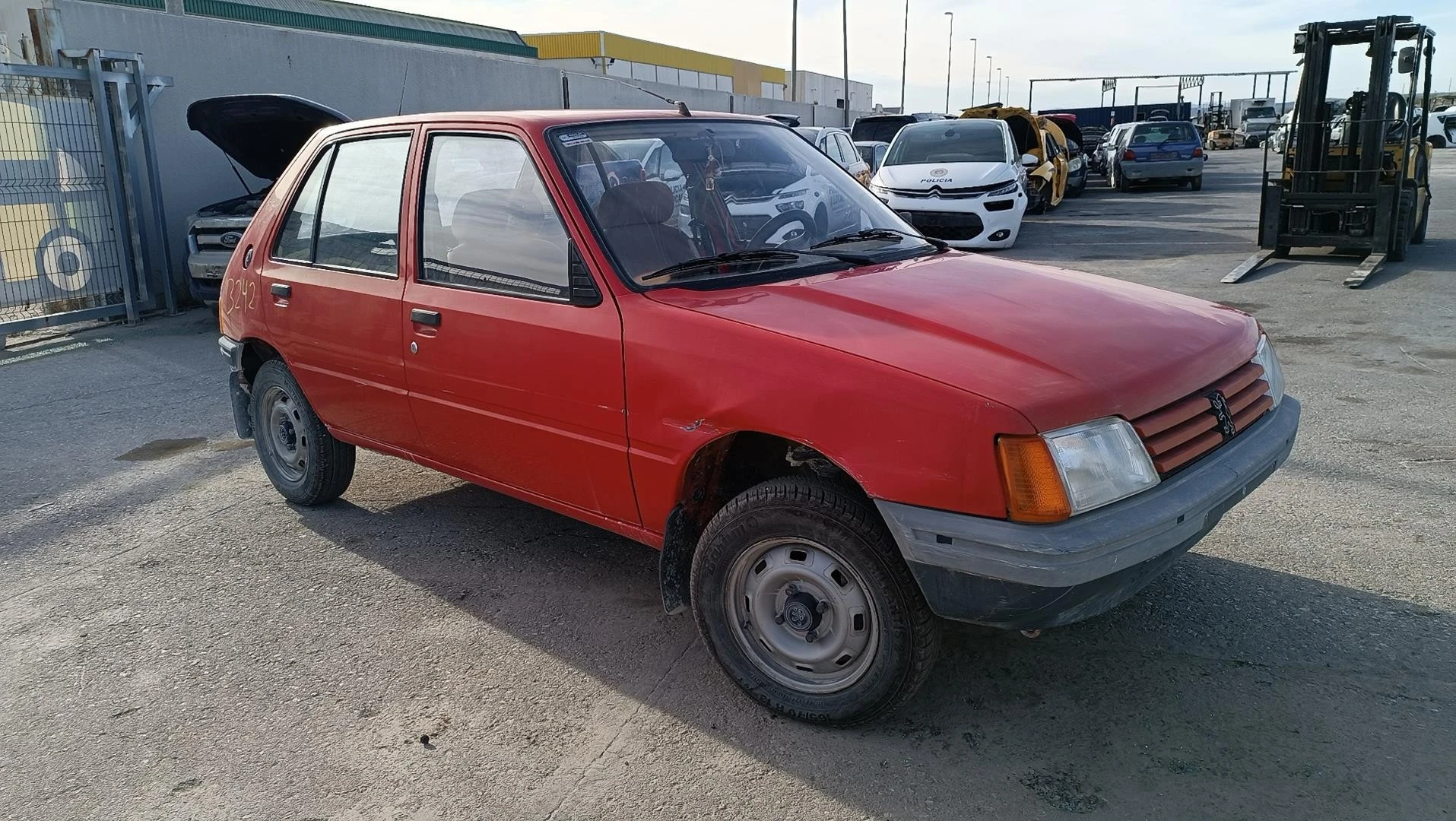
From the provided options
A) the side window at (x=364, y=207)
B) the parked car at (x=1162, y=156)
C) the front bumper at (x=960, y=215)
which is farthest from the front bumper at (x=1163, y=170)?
the side window at (x=364, y=207)

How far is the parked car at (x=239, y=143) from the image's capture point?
346 inches

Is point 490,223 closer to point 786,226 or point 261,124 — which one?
point 786,226

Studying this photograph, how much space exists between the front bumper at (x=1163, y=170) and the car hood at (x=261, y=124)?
2121 centimetres

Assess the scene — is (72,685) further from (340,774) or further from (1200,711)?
(1200,711)

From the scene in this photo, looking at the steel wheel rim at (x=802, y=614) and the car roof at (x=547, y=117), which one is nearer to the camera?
the steel wheel rim at (x=802, y=614)

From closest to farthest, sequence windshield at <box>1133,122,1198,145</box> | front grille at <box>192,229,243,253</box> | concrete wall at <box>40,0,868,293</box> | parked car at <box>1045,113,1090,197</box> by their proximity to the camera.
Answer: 1. front grille at <box>192,229,243,253</box>
2. concrete wall at <box>40,0,868,293</box>
3. parked car at <box>1045,113,1090,197</box>
4. windshield at <box>1133,122,1198,145</box>

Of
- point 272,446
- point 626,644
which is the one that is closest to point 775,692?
Result: point 626,644

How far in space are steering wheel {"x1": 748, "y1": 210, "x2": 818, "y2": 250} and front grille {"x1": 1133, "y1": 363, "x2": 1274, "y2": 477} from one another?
139cm

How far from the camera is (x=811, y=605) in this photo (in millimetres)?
3047

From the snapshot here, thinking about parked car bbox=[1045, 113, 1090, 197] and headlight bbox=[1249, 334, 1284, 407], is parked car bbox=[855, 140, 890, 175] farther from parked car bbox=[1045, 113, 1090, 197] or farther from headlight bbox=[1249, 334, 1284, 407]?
headlight bbox=[1249, 334, 1284, 407]

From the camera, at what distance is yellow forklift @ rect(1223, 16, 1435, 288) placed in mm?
11787

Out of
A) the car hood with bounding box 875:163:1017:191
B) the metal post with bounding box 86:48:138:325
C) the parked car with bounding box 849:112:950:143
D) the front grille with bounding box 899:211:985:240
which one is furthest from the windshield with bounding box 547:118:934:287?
the parked car with bounding box 849:112:950:143

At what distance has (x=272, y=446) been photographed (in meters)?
5.14

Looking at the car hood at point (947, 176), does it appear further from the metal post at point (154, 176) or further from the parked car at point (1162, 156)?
the parked car at point (1162, 156)
